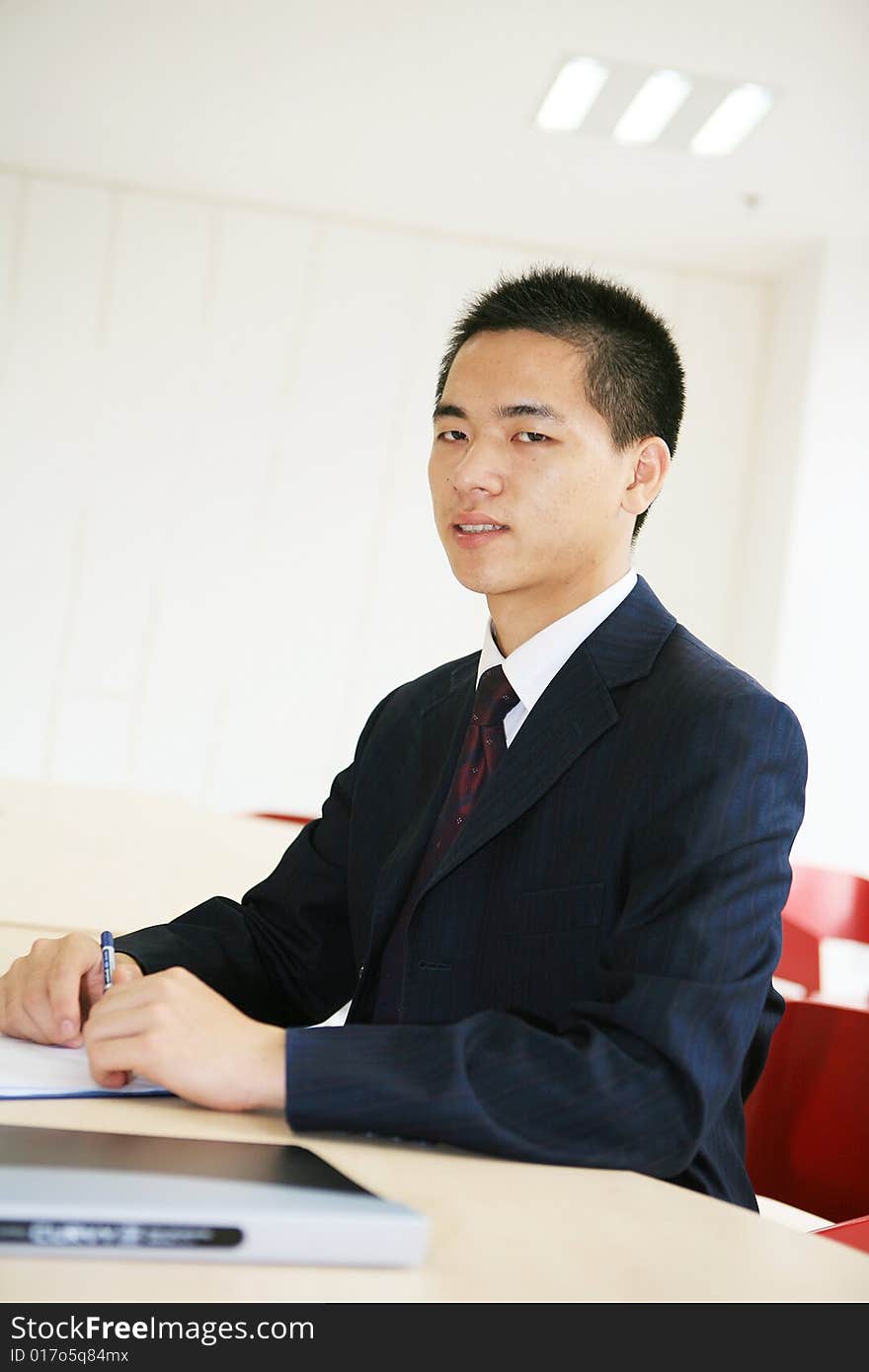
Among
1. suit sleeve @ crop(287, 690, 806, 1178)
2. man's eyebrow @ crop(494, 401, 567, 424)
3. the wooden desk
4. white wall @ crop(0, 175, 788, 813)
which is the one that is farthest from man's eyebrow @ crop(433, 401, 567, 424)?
white wall @ crop(0, 175, 788, 813)

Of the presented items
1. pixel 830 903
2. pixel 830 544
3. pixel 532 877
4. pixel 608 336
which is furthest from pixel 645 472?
pixel 830 544

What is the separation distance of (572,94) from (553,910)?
4077 millimetres

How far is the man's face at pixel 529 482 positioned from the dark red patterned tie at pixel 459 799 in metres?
0.12

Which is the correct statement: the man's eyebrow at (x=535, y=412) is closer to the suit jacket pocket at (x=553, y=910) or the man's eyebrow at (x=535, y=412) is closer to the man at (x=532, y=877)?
the man at (x=532, y=877)

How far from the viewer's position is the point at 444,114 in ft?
16.4

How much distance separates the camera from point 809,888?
368 centimetres

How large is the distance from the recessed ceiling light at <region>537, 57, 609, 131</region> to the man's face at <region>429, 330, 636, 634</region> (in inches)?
131

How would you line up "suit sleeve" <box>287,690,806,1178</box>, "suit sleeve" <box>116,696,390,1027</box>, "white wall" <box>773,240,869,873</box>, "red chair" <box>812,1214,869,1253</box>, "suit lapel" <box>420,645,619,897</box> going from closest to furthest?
"suit sleeve" <box>287,690,806,1178</box> → "red chair" <box>812,1214,869,1253</box> → "suit lapel" <box>420,645,619,897</box> → "suit sleeve" <box>116,696,390,1027</box> → "white wall" <box>773,240,869,873</box>

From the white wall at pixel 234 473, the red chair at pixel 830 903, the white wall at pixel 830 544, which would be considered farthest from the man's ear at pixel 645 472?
the white wall at pixel 234 473

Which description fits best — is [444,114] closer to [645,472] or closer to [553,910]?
[645,472]

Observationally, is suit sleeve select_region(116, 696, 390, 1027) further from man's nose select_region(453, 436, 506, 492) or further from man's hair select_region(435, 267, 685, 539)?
man's hair select_region(435, 267, 685, 539)

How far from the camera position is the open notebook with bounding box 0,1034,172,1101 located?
106cm
